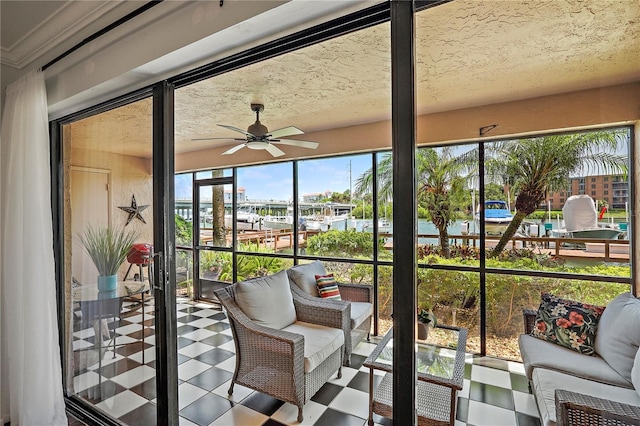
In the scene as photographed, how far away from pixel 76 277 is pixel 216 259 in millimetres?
2635

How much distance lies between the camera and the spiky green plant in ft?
6.30

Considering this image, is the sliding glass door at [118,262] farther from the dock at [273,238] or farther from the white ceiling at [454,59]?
the dock at [273,238]

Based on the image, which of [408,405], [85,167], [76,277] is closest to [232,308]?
[76,277]

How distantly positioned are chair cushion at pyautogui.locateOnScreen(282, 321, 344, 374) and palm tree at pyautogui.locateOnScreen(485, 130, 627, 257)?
1493 millimetres

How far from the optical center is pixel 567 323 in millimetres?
1077

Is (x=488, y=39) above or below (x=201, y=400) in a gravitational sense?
above

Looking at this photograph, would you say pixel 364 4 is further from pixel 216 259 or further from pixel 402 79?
pixel 216 259

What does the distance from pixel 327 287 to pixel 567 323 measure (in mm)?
2326

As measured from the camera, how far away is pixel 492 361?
135 cm

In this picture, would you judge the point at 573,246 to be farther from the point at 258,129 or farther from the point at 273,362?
the point at 258,129

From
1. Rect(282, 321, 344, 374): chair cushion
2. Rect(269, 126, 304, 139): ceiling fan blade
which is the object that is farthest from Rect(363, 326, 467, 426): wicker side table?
Rect(269, 126, 304, 139): ceiling fan blade

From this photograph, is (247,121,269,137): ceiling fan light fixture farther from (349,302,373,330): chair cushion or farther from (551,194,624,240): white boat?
(551,194,624,240): white boat

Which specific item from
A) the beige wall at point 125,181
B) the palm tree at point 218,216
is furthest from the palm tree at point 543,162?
the palm tree at point 218,216

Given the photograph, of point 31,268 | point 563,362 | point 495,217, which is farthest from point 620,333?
point 31,268
